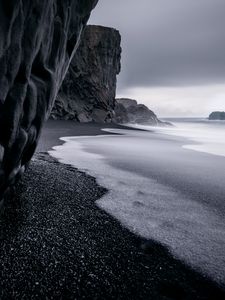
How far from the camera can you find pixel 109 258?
250cm

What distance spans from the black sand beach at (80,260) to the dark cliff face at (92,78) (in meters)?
29.0

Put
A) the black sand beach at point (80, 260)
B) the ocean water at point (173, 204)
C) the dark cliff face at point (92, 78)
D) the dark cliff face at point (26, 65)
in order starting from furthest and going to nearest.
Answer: the dark cliff face at point (92, 78) → the ocean water at point (173, 204) → the dark cliff face at point (26, 65) → the black sand beach at point (80, 260)

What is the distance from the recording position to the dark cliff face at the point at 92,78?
33.4 meters

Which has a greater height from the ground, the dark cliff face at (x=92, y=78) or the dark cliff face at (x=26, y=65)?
the dark cliff face at (x=92, y=78)

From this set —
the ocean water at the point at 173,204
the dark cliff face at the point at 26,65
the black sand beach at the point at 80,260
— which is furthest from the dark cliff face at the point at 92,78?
the black sand beach at the point at 80,260

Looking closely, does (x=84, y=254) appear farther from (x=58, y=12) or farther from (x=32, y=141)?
(x=58, y=12)

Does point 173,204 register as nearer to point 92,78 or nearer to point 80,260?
point 80,260

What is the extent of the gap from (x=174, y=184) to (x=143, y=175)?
86 cm

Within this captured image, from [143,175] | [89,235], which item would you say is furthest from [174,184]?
[89,235]

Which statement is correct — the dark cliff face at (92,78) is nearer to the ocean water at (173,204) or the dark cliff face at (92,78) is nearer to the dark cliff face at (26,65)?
the ocean water at (173,204)

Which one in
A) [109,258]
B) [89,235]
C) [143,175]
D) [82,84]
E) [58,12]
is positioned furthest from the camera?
[82,84]

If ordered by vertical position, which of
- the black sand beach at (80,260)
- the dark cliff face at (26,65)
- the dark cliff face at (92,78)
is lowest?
the black sand beach at (80,260)

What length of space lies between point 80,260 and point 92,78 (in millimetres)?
35308

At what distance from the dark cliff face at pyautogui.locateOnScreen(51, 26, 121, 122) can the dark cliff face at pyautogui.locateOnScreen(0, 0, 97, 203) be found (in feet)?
93.6
